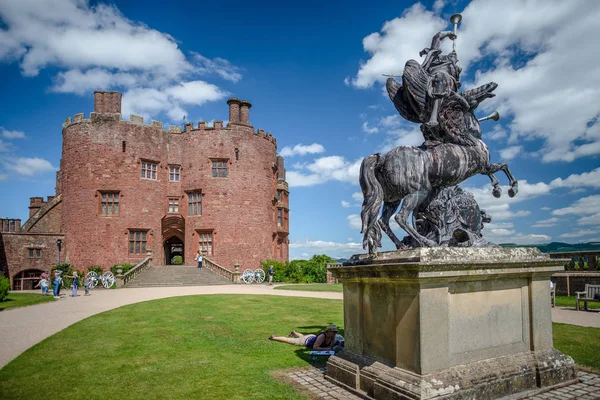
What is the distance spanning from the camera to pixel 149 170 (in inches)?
1292

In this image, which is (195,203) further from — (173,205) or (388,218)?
(388,218)

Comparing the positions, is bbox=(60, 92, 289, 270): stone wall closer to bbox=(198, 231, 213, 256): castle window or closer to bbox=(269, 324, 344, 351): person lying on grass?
bbox=(198, 231, 213, 256): castle window

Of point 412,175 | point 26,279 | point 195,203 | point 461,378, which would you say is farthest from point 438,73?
point 26,279

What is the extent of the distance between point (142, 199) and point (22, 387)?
2826 centimetres

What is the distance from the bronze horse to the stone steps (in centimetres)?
2310

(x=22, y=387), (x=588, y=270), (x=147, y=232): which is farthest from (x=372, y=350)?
(x=147, y=232)

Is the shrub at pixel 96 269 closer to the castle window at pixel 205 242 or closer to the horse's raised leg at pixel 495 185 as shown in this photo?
the castle window at pixel 205 242

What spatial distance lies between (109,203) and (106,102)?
27.2 feet

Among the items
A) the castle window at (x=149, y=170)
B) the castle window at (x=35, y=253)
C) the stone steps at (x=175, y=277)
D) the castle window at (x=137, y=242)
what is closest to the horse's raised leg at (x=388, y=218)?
the stone steps at (x=175, y=277)

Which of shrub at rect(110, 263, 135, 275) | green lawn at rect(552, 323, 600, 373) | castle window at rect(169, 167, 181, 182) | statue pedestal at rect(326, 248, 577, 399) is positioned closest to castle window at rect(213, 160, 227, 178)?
castle window at rect(169, 167, 181, 182)

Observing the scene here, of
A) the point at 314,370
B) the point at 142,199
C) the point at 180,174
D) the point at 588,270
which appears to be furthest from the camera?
the point at 180,174

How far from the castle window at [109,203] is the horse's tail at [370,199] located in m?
29.9

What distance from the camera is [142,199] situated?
1264 inches

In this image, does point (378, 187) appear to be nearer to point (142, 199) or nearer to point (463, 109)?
point (463, 109)
